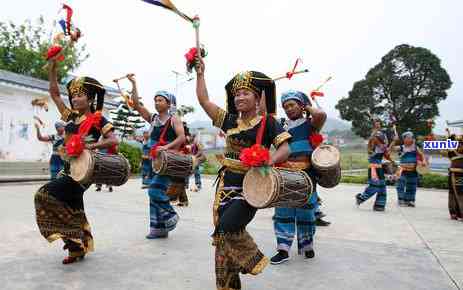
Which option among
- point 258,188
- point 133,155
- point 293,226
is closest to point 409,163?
point 293,226

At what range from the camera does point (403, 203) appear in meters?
11.0

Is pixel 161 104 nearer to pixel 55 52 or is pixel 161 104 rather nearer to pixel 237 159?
pixel 55 52

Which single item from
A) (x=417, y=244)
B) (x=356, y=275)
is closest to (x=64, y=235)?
(x=356, y=275)

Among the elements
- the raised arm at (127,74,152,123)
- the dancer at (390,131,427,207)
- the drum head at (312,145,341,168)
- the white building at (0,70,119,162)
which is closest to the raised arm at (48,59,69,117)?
the raised arm at (127,74,152,123)

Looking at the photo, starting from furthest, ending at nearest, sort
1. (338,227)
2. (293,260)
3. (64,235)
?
1. (338,227)
2. (293,260)
3. (64,235)

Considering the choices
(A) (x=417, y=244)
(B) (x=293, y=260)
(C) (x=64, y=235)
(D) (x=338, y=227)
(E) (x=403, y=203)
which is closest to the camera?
(C) (x=64, y=235)

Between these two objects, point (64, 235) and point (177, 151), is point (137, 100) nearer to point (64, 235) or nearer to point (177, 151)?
point (177, 151)

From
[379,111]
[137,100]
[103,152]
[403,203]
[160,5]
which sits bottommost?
[403,203]

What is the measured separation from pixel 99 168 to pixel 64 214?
0.59m

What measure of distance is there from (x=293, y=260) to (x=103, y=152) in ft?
8.36

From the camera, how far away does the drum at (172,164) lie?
5.48 meters

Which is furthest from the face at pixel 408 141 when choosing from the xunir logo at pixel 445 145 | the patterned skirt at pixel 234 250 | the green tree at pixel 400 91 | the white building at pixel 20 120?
the green tree at pixel 400 91

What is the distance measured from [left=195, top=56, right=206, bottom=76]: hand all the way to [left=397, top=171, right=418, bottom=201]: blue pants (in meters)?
8.36

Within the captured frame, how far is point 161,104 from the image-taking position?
607 centimetres
